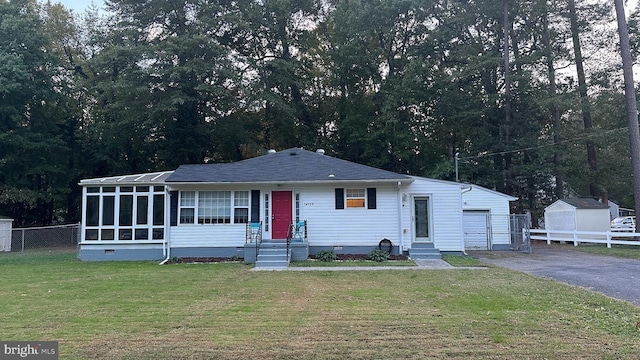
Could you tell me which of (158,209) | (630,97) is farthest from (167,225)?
(630,97)

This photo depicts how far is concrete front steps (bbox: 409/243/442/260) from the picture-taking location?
15141mm

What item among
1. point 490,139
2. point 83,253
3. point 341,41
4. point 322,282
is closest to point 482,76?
point 490,139

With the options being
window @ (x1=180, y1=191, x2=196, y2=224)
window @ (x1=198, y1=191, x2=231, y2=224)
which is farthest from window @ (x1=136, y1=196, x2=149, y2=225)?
window @ (x1=198, y1=191, x2=231, y2=224)

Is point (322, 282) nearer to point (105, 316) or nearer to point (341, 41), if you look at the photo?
point (105, 316)

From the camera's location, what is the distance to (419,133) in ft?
91.3

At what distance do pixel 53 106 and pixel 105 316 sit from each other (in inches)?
1132

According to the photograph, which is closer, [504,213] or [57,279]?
[57,279]

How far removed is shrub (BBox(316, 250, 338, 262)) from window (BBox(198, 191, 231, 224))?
3523 mm

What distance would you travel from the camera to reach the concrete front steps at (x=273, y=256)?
44.4ft

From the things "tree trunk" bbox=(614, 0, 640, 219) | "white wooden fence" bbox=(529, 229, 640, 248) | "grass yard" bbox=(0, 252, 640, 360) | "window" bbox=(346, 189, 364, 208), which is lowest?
"grass yard" bbox=(0, 252, 640, 360)

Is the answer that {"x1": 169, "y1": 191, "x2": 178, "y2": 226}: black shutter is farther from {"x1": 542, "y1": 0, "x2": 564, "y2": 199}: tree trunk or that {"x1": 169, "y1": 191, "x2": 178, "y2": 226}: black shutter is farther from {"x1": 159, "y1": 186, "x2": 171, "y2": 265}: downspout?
{"x1": 542, "y1": 0, "x2": 564, "y2": 199}: tree trunk

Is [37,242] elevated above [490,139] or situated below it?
below

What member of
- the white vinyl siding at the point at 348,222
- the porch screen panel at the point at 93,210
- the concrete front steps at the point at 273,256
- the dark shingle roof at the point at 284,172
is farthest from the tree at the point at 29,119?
the white vinyl siding at the point at 348,222

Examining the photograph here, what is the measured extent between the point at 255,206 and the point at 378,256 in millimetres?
4738
